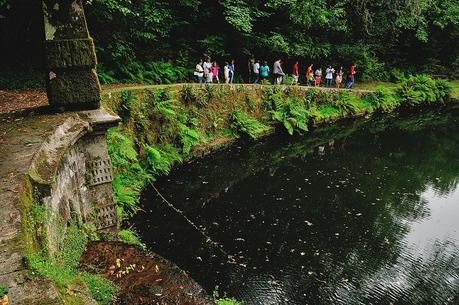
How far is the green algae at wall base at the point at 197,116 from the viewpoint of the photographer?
1218 cm

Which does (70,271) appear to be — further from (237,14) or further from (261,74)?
(261,74)

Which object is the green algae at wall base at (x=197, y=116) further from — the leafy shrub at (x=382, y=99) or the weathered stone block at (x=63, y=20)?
the weathered stone block at (x=63, y=20)

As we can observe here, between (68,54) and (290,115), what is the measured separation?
1406 centimetres

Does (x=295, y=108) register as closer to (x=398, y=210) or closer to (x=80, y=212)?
(x=398, y=210)

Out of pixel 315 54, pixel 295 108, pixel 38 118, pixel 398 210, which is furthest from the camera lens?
pixel 315 54

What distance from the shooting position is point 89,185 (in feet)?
24.6

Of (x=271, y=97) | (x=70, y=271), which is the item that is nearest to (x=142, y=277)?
(x=70, y=271)

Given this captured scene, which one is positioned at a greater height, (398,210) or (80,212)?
(80,212)

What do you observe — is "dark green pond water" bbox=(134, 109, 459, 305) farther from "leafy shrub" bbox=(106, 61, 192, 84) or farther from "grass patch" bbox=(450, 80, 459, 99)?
"grass patch" bbox=(450, 80, 459, 99)

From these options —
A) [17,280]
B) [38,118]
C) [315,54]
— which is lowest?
[17,280]

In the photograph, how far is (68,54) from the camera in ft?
21.6

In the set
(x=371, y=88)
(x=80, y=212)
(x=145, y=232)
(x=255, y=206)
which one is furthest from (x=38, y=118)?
(x=371, y=88)

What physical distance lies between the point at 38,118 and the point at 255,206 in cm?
664

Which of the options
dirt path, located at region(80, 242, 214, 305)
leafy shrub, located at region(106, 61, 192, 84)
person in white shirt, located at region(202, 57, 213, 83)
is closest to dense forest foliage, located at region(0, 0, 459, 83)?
leafy shrub, located at region(106, 61, 192, 84)
